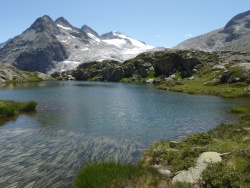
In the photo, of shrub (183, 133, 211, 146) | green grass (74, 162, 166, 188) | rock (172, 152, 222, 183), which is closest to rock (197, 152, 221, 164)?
rock (172, 152, 222, 183)

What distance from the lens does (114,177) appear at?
642 inches

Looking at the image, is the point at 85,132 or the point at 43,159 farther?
the point at 85,132

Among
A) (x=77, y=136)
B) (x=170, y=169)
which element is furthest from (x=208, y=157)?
(x=77, y=136)

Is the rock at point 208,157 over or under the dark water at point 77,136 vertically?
over

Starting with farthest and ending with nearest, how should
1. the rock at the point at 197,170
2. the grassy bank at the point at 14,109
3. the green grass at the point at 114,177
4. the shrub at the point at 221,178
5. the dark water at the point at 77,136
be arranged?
the grassy bank at the point at 14,109, the dark water at the point at 77,136, the rock at the point at 197,170, the green grass at the point at 114,177, the shrub at the point at 221,178

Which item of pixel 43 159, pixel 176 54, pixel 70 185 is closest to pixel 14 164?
pixel 43 159

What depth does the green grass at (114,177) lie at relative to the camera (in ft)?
50.7

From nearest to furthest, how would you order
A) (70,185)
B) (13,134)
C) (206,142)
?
(70,185)
(206,142)
(13,134)

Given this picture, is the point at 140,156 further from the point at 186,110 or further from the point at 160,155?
the point at 186,110

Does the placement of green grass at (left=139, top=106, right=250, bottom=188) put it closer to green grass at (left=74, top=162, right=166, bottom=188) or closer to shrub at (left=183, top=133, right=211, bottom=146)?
shrub at (left=183, top=133, right=211, bottom=146)

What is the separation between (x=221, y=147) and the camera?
23344 millimetres

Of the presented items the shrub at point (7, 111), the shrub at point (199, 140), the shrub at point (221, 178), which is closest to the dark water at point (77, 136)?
the shrub at point (7, 111)

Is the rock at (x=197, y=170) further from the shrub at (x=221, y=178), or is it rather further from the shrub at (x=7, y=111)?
the shrub at (x=7, y=111)

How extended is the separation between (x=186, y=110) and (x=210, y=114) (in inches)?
233
